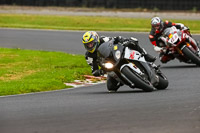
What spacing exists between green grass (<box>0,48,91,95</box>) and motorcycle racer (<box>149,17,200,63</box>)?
2264 mm

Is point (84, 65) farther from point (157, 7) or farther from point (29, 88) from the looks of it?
point (157, 7)

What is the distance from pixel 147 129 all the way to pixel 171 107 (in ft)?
6.08

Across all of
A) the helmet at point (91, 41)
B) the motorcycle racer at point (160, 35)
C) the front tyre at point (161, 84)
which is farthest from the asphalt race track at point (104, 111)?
the motorcycle racer at point (160, 35)

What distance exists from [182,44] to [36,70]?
4397mm

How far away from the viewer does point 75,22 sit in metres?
38.5

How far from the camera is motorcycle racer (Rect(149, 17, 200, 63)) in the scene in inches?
738

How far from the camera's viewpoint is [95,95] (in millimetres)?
13000

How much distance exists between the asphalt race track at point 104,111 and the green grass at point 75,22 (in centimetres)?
2012

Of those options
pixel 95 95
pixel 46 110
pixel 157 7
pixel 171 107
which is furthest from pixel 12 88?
pixel 157 7

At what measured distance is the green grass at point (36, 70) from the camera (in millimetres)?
15531

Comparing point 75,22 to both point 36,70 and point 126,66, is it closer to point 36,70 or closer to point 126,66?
point 36,70

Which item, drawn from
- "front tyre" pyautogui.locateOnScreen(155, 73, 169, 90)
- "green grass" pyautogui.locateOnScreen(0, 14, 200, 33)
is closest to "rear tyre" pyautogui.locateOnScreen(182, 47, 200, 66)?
"front tyre" pyautogui.locateOnScreen(155, 73, 169, 90)

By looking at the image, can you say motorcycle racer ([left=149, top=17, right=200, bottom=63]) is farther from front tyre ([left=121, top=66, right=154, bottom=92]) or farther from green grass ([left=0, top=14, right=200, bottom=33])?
green grass ([left=0, top=14, right=200, bottom=33])

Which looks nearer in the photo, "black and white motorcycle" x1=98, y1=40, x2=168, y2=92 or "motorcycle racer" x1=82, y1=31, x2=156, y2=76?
"black and white motorcycle" x1=98, y1=40, x2=168, y2=92
